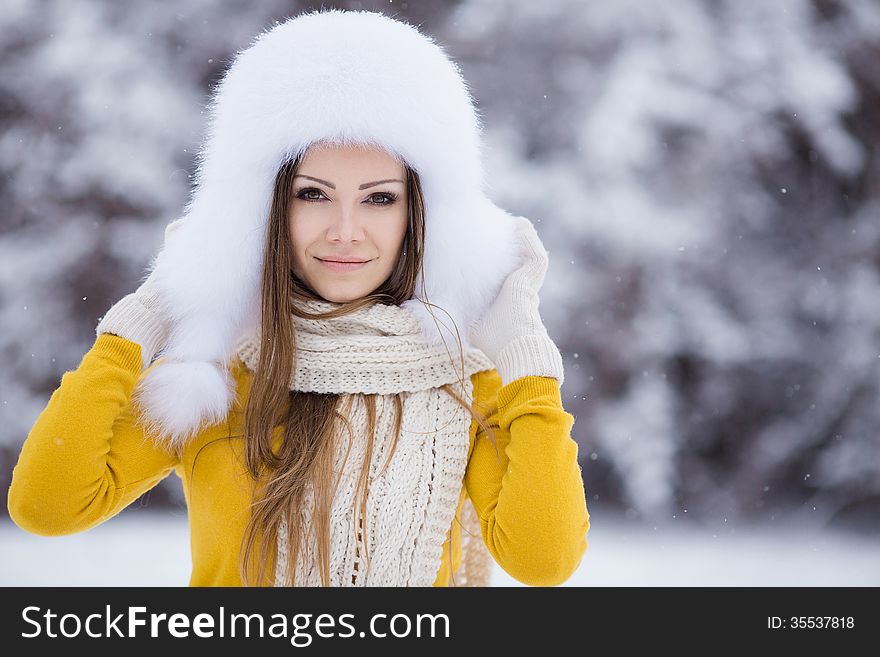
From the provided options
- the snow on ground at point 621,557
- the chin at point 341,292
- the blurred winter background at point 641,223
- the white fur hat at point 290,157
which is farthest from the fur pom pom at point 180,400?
the blurred winter background at point 641,223

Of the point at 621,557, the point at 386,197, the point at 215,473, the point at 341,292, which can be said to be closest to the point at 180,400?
the point at 215,473

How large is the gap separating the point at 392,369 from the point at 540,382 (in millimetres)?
197

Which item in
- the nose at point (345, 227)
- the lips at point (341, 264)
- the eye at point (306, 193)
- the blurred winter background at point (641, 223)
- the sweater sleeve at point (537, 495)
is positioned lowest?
the sweater sleeve at point (537, 495)

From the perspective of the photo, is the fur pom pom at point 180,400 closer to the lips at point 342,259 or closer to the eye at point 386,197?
the lips at point 342,259

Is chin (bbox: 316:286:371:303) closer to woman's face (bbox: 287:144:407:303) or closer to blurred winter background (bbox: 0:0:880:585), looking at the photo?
woman's face (bbox: 287:144:407:303)

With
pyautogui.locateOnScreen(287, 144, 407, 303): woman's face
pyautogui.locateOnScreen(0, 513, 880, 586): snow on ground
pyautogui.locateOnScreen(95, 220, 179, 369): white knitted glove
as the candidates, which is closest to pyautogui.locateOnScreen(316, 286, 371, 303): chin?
pyautogui.locateOnScreen(287, 144, 407, 303): woman's face

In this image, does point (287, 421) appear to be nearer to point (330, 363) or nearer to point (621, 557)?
point (330, 363)

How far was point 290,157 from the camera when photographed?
1105 millimetres

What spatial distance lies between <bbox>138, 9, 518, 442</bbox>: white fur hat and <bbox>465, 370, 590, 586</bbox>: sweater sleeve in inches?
6.4

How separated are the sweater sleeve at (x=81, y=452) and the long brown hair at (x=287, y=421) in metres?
0.16

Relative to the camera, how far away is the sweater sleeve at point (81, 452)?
1.03 metres

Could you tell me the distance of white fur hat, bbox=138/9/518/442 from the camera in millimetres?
1090

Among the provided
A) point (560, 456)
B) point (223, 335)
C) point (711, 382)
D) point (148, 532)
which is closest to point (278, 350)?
point (223, 335)

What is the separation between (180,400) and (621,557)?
151 centimetres
